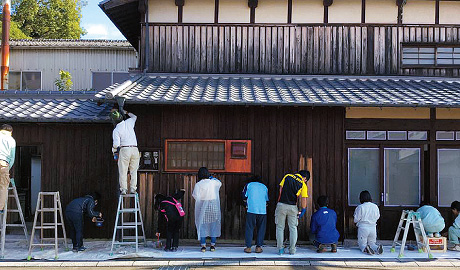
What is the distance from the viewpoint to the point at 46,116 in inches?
420

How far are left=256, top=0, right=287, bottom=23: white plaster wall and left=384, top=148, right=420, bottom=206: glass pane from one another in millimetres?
4351

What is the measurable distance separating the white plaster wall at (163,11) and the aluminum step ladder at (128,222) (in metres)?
4.86

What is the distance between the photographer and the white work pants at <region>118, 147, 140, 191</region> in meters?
9.80

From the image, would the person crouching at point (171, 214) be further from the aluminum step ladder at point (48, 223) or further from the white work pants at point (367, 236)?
the white work pants at point (367, 236)

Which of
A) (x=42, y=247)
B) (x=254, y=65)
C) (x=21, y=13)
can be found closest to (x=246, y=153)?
(x=254, y=65)

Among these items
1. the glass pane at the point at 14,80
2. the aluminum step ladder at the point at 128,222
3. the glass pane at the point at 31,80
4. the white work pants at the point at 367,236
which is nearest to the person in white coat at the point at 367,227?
the white work pants at the point at 367,236

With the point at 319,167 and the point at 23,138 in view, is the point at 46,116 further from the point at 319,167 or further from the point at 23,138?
the point at 319,167

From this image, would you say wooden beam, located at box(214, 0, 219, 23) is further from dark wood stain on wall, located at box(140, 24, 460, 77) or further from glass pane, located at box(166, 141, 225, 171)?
glass pane, located at box(166, 141, 225, 171)

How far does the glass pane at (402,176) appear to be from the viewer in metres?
11.1

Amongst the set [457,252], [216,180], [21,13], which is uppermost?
[21,13]

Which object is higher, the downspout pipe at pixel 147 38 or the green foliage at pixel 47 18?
the green foliage at pixel 47 18

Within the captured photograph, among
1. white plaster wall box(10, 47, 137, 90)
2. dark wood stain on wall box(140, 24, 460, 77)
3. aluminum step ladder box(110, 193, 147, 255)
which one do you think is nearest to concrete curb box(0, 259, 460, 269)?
aluminum step ladder box(110, 193, 147, 255)

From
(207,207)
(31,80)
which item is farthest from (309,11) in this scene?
(31,80)

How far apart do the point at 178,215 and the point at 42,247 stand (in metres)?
3.00
